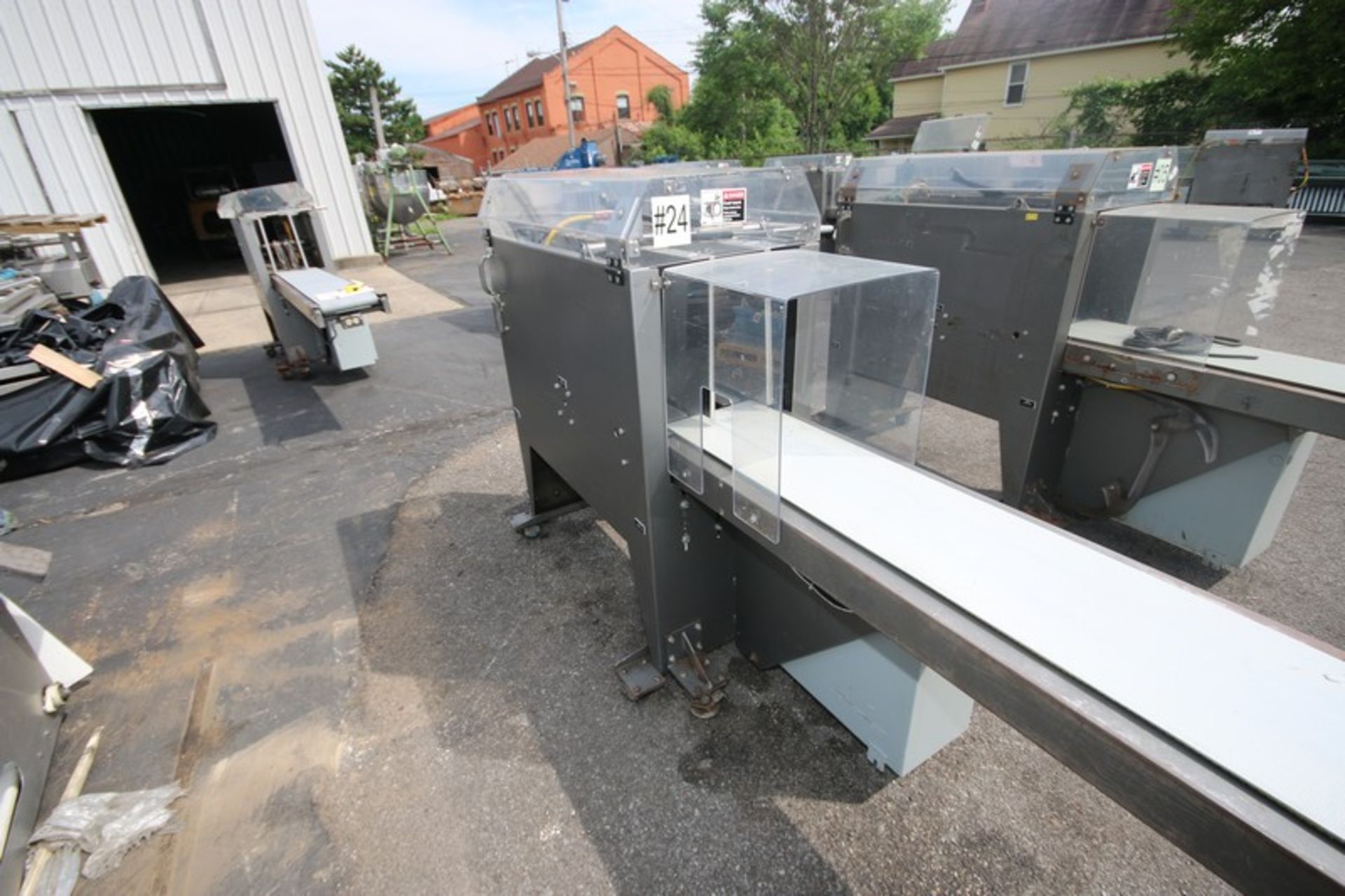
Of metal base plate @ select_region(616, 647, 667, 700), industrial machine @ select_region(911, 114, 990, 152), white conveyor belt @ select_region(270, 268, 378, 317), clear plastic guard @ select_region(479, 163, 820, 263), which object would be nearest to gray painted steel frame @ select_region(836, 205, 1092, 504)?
clear plastic guard @ select_region(479, 163, 820, 263)

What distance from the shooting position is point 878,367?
1956 mm

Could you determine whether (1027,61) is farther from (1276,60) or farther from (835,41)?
(1276,60)

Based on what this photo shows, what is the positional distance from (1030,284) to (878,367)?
3.92 ft

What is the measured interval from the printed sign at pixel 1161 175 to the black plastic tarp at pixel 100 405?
5.93 m

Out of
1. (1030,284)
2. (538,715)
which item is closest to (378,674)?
(538,715)

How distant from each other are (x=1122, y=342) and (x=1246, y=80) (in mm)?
14189

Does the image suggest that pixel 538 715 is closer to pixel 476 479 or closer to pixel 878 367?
pixel 878 367

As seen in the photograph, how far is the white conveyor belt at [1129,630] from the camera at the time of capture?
803 mm

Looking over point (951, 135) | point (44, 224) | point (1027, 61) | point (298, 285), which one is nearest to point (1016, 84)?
point (1027, 61)

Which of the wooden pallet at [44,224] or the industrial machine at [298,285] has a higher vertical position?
the wooden pallet at [44,224]

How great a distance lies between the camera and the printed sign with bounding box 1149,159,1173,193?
2721 mm

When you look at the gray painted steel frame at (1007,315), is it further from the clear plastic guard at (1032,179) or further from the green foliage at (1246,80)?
the green foliage at (1246,80)

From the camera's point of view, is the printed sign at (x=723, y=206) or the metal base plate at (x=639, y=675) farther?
the metal base plate at (x=639, y=675)

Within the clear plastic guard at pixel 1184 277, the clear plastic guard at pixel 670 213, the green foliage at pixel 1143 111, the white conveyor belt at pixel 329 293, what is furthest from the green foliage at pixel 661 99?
the clear plastic guard at pixel 670 213
